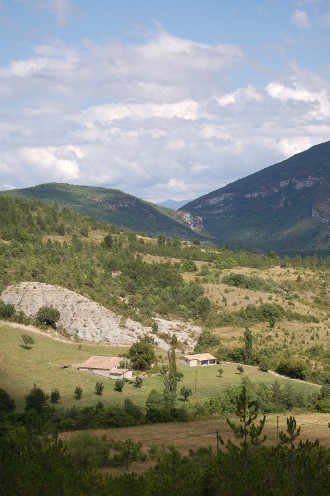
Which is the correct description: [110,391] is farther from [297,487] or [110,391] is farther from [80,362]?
[297,487]

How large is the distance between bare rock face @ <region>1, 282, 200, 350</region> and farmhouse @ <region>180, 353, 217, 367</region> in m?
7.51

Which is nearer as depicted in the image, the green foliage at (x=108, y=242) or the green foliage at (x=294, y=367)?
the green foliage at (x=294, y=367)

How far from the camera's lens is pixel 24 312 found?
8231 cm

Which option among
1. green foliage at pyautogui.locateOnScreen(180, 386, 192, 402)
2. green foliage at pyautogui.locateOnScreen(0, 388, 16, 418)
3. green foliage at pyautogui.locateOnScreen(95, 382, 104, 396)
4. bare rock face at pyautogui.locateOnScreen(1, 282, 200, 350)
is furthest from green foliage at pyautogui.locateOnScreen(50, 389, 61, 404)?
bare rock face at pyautogui.locateOnScreen(1, 282, 200, 350)

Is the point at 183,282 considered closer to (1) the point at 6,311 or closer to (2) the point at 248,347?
(2) the point at 248,347

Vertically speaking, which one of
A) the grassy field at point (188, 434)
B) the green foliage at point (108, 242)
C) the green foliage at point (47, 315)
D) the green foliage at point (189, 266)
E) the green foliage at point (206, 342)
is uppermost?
the green foliage at point (108, 242)

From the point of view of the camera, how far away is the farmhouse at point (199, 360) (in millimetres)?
75312

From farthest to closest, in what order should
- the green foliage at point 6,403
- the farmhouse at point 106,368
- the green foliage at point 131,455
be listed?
the farmhouse at point 106,368 → the green foliage at point 6,403 → the green foliage at point 131,455

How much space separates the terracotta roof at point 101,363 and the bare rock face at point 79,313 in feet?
44.1

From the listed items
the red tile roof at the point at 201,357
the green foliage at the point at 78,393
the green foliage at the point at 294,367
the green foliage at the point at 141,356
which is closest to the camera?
the green foliage at the point at 78,393

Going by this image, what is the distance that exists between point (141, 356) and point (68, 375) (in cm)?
1068

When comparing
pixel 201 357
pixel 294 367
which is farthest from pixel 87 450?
pixel 294 367

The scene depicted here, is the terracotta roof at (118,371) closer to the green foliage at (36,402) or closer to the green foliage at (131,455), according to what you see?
the green foliage at (36,402)

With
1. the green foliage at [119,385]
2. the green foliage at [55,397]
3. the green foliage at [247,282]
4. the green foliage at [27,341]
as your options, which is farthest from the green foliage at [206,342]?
the green foliage at [55,397]
